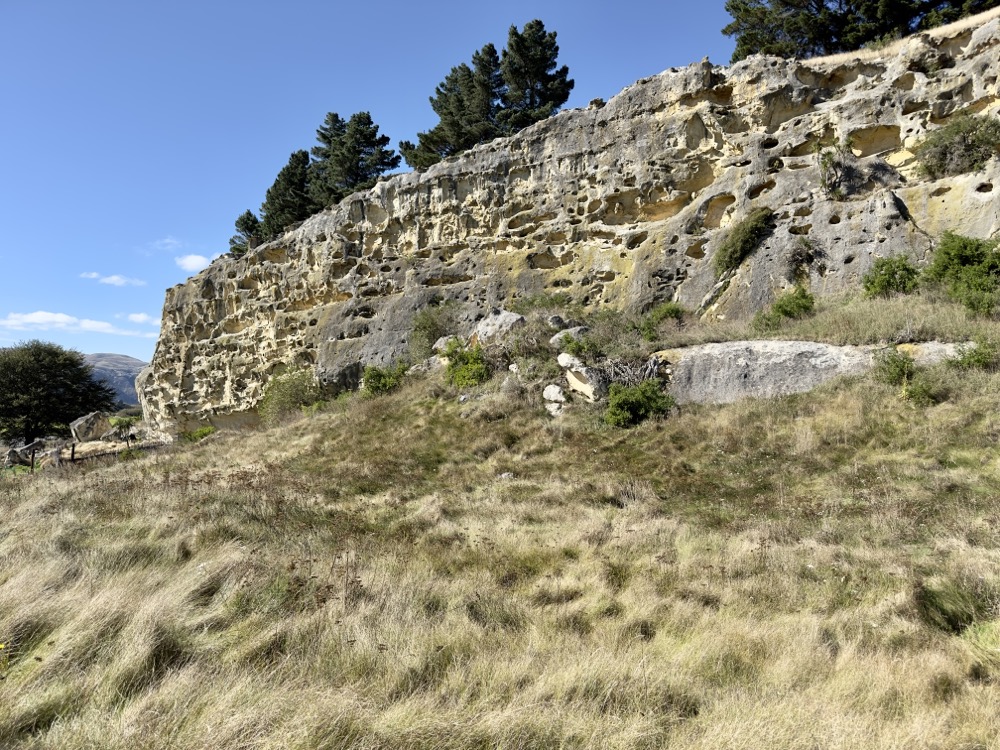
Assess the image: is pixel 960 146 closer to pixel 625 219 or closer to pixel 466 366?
pixel 625 219

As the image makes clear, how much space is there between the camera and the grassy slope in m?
2.64

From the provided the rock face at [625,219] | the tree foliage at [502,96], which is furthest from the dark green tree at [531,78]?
the rock face at [625,219]

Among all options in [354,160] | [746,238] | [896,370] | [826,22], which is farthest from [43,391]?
[826,22]

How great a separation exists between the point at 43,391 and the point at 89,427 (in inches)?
235

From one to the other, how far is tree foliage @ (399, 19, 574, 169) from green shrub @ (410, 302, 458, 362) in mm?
11645

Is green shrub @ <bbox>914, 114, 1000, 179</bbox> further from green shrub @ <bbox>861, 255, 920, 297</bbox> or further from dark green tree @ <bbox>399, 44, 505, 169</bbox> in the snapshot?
dark green tree @ <bbox>399, 44, 505, 169</bbox>

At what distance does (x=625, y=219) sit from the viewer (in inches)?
794

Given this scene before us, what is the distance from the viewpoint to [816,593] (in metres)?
4.45

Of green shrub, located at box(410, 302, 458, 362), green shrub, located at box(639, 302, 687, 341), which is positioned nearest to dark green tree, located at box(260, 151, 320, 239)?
green shrub, located at box(410, 302, 458, 362)

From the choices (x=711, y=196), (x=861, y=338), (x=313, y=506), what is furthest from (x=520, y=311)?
(x=313, y=506)

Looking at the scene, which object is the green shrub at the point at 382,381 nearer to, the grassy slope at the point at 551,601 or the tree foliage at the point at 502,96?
the grassy slope at the point at 551,601

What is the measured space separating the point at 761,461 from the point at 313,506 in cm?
726

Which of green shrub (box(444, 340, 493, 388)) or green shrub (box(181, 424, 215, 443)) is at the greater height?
green shrub (box(444, 340, 493, 388))

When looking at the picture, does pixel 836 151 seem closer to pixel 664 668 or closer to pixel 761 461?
pixel 761 461
